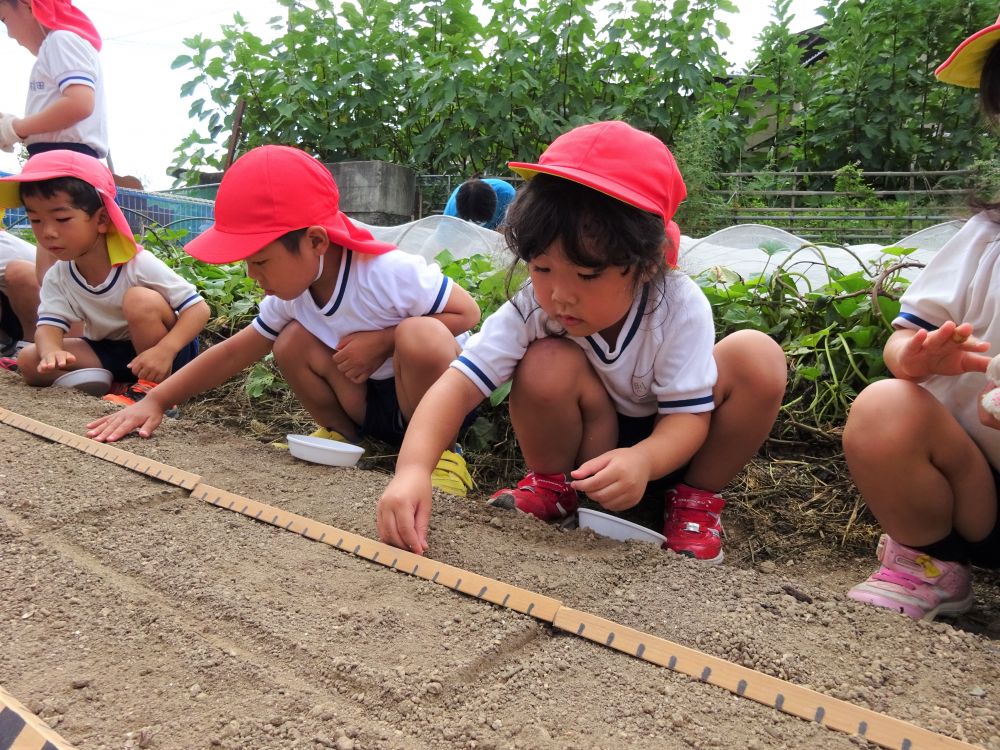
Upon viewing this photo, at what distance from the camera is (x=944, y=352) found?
1.34m

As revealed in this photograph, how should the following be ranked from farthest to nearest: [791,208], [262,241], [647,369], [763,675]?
[791,208] → [262,241] → [647,369] → [763,675]

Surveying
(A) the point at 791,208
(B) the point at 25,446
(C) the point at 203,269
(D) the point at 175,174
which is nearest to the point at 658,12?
(A) the point at 791,208

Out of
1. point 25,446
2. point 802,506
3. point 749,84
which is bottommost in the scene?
point 802,506

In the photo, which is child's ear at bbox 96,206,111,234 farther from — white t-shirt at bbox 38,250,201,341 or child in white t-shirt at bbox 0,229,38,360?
child in white t-shirt at bbox 0,229,38,360

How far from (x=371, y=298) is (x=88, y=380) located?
143 cm

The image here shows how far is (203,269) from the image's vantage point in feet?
13.6

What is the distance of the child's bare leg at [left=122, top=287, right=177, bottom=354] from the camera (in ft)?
9.42

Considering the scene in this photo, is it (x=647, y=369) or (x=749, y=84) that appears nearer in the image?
(x=647, y=369)

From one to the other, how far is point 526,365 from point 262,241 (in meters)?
0.80

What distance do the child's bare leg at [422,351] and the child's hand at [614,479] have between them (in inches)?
30.1

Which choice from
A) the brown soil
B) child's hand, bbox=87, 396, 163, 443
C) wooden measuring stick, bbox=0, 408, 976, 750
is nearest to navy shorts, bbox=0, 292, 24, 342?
child's hand, bbox=87, 396, 163, 443

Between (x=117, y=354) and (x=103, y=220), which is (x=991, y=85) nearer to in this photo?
(x=103, y=220)

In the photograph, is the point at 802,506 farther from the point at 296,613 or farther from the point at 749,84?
the point at 749,84

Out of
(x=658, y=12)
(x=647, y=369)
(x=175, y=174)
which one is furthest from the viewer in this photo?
(x=175, y=174)
